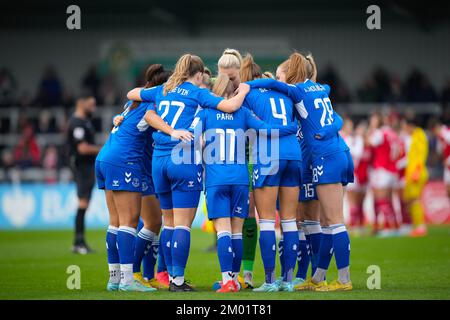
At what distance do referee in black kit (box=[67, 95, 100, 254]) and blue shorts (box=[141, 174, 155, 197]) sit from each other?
5.89 meters

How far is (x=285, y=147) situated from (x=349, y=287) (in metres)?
1.71

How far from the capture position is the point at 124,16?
3366 centimetres

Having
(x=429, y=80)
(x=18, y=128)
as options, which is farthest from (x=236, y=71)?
(x=429, y=80)

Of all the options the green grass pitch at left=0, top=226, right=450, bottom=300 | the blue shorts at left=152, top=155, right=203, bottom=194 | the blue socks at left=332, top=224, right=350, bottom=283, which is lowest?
the green grass pitch at left=0, top=226, right=450, bottom=300

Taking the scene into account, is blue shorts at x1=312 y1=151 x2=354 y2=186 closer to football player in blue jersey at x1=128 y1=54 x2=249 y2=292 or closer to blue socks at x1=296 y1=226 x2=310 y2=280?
blue socks at x1=296 y1=226 x2=310 y2=280

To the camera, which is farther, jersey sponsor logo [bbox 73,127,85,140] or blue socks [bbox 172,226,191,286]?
jersey sponsor logo [bbox 73,127,85,140]

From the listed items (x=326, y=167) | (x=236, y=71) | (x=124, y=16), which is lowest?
(x=326, y=167)

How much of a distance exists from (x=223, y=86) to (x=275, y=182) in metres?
1.23

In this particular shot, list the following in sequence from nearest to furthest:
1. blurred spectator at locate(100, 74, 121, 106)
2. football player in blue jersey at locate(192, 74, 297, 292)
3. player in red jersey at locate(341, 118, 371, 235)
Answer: football player in blue jersey at locate(192, 74, 297, 292), player in red jersey at locate(341, 118, 371, 235), blurred spectator at locate(100, 74, 121, 106)

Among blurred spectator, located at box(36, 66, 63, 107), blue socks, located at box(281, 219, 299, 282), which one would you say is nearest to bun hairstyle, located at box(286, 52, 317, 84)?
blue socks, located at box(281, 219, 299, 282)

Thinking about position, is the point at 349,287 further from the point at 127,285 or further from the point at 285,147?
the point at 127,285

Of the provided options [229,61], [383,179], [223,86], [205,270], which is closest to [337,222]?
[223,86]

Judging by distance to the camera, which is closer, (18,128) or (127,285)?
(127,285)

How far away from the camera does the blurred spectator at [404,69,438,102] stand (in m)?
27.9
